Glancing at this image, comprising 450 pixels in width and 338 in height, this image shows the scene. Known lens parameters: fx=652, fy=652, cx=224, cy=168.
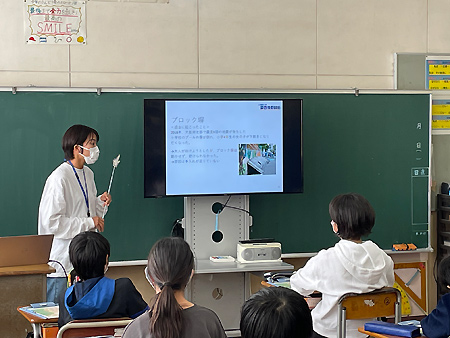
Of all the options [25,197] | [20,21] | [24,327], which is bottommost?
[24,327]

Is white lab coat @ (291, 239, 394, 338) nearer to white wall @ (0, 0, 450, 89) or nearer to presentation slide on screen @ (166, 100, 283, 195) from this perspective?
presentation slide on screen @ (166, 100, 283, 195)

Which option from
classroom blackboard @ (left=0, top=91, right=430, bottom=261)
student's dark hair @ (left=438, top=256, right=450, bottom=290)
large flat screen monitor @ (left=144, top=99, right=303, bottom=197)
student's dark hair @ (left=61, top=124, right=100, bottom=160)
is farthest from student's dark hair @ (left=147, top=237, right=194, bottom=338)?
classroom blackboard @ (left=0, top=91, right=430, bottom=261)

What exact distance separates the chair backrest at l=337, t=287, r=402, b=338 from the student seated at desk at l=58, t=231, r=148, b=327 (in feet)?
3.00

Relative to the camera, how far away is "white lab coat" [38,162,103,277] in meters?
4.10

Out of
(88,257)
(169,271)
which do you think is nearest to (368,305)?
(169,271)

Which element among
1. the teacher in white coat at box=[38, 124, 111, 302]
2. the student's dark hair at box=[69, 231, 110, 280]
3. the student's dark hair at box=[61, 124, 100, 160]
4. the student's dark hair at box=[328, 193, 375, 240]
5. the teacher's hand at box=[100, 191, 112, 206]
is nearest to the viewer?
the student's dark hair at box=[69, 231, 110, 280]

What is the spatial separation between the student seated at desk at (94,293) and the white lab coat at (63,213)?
1201mm

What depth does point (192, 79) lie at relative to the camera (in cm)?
504

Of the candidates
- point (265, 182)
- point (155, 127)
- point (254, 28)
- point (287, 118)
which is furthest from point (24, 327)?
point (254, 28)

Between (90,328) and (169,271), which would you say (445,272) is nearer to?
(169,271)

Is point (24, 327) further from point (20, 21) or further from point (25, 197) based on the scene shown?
point (20, 21)

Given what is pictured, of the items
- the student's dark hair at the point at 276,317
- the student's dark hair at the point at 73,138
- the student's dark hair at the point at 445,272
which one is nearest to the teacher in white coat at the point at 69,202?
the student's dark hair at the point at 73,138

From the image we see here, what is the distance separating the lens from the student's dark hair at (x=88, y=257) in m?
2.90

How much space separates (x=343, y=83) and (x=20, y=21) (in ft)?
8.36
